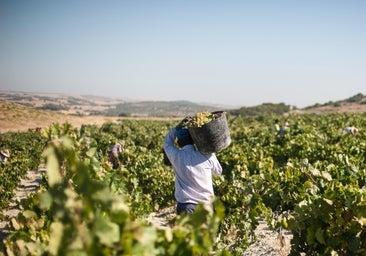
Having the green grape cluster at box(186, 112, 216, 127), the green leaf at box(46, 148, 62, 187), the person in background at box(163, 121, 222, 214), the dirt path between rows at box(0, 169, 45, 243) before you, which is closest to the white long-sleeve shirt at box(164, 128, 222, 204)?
the person in background at box(163, 121, 222, 214)

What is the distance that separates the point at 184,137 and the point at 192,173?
1.15ft

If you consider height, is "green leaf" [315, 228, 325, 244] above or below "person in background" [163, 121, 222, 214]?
below

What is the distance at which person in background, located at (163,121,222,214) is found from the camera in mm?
3475

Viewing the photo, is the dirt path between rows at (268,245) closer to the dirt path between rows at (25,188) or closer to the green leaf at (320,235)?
the green leaf at (320,235)

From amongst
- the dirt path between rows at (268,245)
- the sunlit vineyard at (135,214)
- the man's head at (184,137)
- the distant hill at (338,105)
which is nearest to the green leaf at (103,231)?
the sunlit vineyard at (135,214)

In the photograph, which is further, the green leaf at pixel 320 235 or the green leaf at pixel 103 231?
the green leaf at pixel 320 235

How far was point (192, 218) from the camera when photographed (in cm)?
179

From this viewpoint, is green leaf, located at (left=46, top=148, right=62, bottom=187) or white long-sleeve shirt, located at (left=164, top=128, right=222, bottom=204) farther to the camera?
white long-sleeve shirt, located at (left=164, top=128, right=222, bottom=204)

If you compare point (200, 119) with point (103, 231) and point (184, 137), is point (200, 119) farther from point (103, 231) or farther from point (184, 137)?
point (103, 231)

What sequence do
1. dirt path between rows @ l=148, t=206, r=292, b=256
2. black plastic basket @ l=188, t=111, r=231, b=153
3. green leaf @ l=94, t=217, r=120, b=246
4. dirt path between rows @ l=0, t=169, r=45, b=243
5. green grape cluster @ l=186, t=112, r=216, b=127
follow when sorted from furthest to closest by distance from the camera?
dirt path between rows @ l=0, t=169, r=45, b=243
dirt path between rows @ l=148, t=206, r=292, b=256
green grape cluster @ l=186, t=112, r=216, b=127
black plastic basket @ l=188, t=111, r=231, b=153
green leaf @ l=94, t=217, r=120, b=246

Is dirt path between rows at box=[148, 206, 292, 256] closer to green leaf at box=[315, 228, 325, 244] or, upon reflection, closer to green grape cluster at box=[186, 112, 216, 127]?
green leaf at box=[315, 228, 325, 244]

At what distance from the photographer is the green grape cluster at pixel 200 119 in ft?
11.5

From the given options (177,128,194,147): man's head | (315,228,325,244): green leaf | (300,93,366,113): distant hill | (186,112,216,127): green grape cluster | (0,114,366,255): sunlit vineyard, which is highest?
(300,93,366,113): distant hill

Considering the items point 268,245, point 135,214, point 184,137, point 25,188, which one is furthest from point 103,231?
point 25,188
